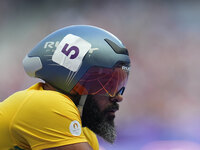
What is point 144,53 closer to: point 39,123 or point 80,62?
point 80,62

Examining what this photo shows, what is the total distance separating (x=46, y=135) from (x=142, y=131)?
5.69 metres

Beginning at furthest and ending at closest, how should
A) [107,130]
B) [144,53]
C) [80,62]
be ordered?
[144,53] < [107,130] < [80,62]

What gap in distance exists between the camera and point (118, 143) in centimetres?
632

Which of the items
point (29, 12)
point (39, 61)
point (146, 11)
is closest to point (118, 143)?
point (146, 11)

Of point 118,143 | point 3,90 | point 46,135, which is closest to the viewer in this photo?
point 46,135

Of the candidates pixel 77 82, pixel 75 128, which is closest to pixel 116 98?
pixel 77 82

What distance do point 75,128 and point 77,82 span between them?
13.8 inches

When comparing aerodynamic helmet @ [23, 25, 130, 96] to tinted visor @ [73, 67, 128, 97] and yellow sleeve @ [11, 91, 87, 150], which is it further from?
yellow sleeve @ [11, 91, 87, 150]

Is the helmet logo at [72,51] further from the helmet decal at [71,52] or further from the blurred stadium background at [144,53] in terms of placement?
the blurred stadium background at [144,53]

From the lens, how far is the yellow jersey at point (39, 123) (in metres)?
1.38

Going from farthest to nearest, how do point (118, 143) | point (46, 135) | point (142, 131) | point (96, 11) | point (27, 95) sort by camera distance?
point (96, 11), point (142, 131), point (118, 143), point (27, 95), point (46, 135)

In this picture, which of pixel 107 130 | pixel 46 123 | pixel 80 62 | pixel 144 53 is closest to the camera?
pixel 46 123

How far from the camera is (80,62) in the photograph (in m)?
1.71

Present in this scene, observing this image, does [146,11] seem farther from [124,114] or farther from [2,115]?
[2,115]
